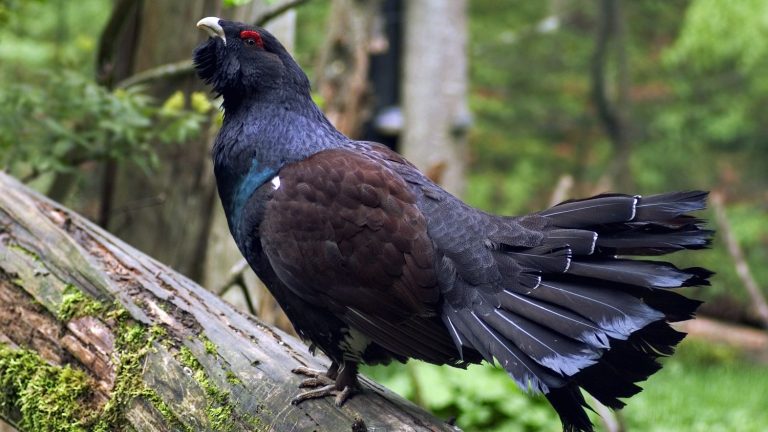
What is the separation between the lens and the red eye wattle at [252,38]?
12.3 ft

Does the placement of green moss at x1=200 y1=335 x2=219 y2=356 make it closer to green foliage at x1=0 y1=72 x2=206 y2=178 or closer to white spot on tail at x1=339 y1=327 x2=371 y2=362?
white spot on tail at x1=339 y1=327 x2=371 y2=362

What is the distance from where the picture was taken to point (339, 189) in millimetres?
3346

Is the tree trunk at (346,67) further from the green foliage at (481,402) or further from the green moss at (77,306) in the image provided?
the green moss at (77,306)

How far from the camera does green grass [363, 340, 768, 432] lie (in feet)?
24.1

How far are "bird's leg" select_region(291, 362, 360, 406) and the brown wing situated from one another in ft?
0.88

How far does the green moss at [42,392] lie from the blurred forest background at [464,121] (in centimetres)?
155

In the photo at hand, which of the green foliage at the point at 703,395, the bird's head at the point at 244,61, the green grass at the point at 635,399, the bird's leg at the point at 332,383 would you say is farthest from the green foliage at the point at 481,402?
the bird's head at the point at 244,61

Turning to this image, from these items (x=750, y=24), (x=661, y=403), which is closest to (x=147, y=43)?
(x=661, y=403)

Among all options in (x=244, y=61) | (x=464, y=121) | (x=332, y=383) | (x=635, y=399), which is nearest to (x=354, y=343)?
(x=332, y=383)

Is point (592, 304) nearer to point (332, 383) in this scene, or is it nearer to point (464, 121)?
point (332, 383)

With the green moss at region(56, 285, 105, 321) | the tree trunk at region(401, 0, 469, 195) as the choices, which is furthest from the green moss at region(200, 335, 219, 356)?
the tree trunk at region(401, 0, 469, 195)

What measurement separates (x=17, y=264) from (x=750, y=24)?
8842 millimetres

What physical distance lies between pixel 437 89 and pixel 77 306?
7.02 m

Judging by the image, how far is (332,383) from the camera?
336cm
